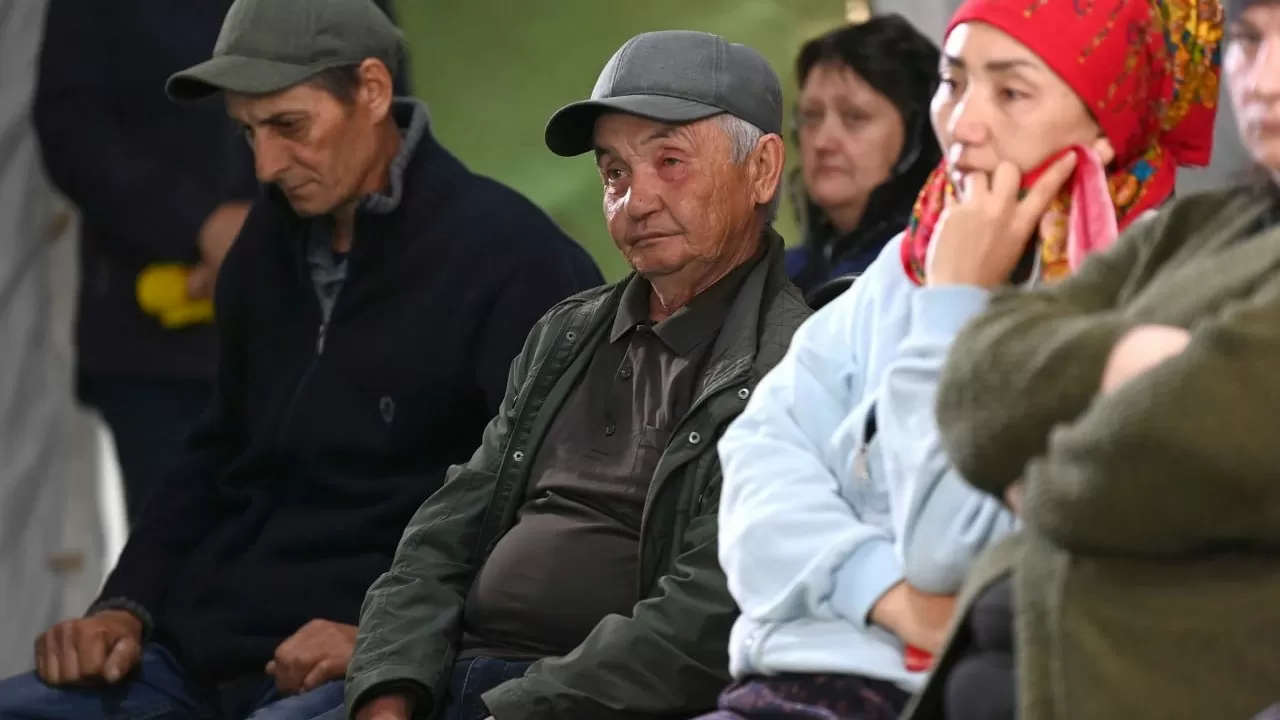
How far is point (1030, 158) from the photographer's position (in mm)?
1767

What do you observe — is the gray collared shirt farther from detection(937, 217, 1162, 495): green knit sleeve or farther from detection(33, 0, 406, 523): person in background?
detection(937, 217, 1162, 495): green knit sleeve

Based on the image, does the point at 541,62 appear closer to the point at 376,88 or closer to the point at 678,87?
the point at 376,88

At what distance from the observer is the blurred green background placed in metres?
3.59

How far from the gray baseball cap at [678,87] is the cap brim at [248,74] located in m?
0.62

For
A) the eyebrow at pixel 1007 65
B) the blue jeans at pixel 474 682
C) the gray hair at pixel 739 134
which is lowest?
the blue jeans at pixel 474 682

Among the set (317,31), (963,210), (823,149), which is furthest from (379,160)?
(963,210)

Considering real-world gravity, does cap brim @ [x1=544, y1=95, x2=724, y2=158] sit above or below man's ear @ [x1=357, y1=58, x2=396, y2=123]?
above

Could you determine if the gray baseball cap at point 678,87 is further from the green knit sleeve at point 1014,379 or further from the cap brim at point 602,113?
the green knit sleeve at point 1014,379

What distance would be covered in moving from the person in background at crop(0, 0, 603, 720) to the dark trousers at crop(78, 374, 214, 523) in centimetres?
72

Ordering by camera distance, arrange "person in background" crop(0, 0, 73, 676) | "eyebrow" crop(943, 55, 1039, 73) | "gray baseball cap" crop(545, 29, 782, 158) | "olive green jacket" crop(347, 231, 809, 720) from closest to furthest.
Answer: "eyebrow" crop(943, 55, 1039, 73), "olive green jacket" crop(347, 231, 809, 720), "gray baseball cap" crop(545, 29, 782, 158), "person in background" crop(0, 0, 73, 676)

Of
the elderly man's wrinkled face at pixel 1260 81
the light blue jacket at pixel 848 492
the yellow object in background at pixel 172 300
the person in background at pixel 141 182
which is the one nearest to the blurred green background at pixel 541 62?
the person in background at pixel 141 182

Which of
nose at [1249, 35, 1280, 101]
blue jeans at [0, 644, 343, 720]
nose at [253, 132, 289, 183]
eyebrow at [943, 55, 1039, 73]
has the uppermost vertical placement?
nose at [1249, 35, 1280, 101]

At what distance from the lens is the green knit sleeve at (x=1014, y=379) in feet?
4.56

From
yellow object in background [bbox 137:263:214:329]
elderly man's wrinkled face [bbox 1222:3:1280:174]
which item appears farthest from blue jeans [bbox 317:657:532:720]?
yellow object in background [bbox 137:263:214:329]
